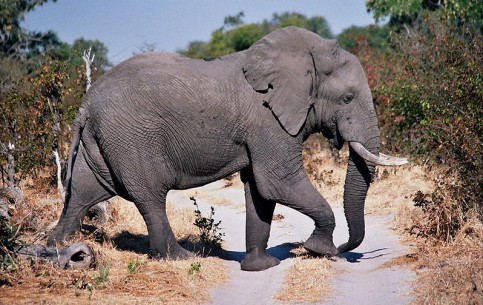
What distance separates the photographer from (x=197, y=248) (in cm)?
953

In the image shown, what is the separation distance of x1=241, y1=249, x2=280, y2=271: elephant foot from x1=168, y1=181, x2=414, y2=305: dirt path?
0.22 ft

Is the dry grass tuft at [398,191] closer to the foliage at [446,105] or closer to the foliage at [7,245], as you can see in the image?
the foliage at [446,105]

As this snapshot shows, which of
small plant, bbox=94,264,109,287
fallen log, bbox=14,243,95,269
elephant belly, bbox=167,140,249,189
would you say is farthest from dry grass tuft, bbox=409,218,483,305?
fallen log, bbox=14,243,95,269

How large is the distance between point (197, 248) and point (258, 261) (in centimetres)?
126

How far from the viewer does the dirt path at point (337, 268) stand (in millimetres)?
7227

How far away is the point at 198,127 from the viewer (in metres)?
8.31

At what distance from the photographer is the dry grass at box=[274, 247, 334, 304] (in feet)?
23.3

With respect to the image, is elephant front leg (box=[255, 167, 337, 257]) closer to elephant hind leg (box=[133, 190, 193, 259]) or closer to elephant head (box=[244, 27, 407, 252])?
elephant head (box=[244, 27, 407, 252])

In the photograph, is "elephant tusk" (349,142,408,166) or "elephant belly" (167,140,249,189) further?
"elephant belly" (167,140,249,189)

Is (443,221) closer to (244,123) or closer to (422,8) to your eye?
(244,123)

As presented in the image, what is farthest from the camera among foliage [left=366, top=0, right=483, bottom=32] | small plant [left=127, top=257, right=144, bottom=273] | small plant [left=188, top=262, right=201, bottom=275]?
foliage [left=366, top=0, right=483, bottom=32]

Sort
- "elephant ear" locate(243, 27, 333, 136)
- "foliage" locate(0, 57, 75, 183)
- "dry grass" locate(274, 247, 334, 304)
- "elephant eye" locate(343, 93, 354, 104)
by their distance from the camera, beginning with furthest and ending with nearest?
"foliage" locate(0, 57, 75, 183), "elephant eye" locate(343, 93, 354, 104), "elephant ear" locate(243, 27, 333, 136), "dry grass" locate(274, 247, 334, 304)

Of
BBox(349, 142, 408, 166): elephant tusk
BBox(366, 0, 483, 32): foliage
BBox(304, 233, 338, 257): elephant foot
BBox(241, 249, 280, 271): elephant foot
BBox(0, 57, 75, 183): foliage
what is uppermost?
BBox(366, 0, 483, 32): foliage

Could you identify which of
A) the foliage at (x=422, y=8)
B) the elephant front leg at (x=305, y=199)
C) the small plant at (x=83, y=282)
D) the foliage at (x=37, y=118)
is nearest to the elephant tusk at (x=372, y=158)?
the elephant front leg at (x=305, y=199)
